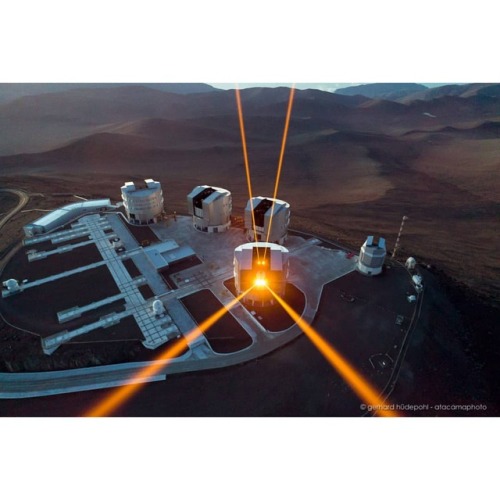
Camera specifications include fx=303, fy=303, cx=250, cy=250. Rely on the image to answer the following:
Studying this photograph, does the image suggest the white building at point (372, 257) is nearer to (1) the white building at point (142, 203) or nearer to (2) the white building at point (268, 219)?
(2) the white building at point (268, 219)

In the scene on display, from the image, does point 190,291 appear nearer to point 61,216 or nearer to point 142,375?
point 142,375

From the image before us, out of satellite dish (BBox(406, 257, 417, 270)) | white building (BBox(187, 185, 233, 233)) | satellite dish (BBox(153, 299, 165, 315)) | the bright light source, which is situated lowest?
satellite dish (BBox(153, 299, 165, 315))

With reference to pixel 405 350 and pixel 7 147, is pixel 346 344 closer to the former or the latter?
pixel 405 350

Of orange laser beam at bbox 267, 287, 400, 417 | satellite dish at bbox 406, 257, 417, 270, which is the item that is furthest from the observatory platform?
satellite dish at bbox 406, 257, 417, 270

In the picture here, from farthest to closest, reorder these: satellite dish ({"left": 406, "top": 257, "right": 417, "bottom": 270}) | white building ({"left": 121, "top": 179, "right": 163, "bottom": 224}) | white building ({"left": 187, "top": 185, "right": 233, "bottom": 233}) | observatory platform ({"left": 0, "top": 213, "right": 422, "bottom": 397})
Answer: white building ({"left": 121, "top": 179, "right": 163, "bottom": 224}) < white building ({"left": 187, "top": 185, "right": 233, "bottom": 233}) < satellite dish ({"left": 406, "top": 257, "right": 417, "bottom": 270}) < observatory platform ({"left": 0, "top": 213, "right": 422, "bottom": 397})

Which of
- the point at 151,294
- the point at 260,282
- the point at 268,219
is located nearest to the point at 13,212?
the point at 151,294

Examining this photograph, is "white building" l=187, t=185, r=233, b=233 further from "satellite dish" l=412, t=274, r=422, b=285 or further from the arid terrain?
"satellite dish" l=412, t=274, r=422, b=285
